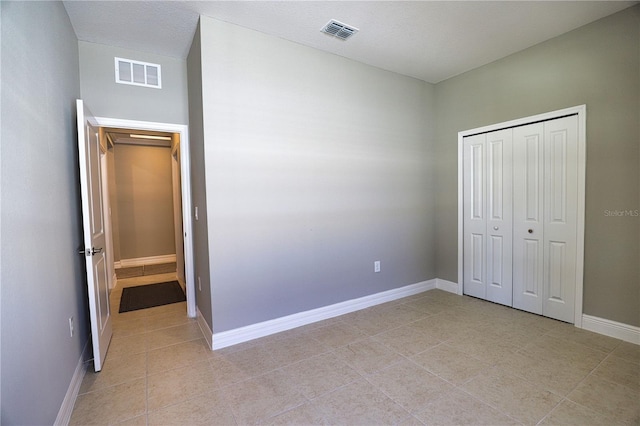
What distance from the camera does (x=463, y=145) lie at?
12.6 ft

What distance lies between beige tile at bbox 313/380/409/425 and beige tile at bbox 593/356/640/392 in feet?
5.08

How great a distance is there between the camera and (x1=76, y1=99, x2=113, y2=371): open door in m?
2.20

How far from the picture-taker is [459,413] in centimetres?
178

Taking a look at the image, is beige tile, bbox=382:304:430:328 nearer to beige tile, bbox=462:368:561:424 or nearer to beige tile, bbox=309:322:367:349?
beige tile, bbox=309:322:367:349

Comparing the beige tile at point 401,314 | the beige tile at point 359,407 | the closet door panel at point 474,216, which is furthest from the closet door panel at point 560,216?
the beige tile at point 359,407

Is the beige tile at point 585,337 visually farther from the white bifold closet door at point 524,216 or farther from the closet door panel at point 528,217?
the closet door panel at point 528,217

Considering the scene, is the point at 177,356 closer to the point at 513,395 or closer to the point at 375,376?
the point at 375,376

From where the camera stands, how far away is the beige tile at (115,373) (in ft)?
6.93

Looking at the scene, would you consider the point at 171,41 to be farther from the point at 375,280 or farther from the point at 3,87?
the point at 375,280

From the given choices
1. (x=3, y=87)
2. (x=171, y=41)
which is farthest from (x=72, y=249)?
(x=171, y=41)

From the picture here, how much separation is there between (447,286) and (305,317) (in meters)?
2.14

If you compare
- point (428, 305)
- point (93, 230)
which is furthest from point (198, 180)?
point (428, 305)

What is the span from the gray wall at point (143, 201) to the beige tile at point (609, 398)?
687 cm

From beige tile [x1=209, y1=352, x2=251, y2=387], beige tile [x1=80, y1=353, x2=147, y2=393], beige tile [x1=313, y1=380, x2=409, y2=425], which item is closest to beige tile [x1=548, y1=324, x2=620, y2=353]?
beige tile [x1=313, y1=380, x2=409, y2=425]
